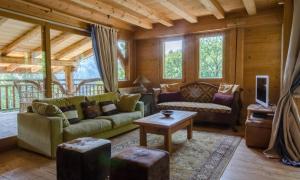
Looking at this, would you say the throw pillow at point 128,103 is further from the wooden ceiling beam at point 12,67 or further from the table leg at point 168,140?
the wooden ceiling beam at point 12,67

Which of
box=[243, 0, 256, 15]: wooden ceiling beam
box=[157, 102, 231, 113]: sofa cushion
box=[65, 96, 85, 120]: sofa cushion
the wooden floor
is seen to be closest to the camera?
the wooden floor

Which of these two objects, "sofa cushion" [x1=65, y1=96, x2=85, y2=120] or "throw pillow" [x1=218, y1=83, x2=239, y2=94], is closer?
"sofa cushion" [x1=65, y1=96, x2=85, y2=120]

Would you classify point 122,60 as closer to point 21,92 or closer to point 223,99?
point 21,92

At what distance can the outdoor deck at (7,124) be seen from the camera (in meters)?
3.59

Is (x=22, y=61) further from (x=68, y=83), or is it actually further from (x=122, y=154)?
(x=122, y=154)

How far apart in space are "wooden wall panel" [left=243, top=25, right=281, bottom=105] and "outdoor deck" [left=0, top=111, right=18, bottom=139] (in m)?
4.96

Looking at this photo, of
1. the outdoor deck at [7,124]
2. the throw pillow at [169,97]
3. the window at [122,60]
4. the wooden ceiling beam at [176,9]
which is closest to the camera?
the outdoor deck at [7,124]

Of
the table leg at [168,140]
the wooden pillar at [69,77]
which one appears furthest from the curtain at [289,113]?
the wooden pillar at [69,77]

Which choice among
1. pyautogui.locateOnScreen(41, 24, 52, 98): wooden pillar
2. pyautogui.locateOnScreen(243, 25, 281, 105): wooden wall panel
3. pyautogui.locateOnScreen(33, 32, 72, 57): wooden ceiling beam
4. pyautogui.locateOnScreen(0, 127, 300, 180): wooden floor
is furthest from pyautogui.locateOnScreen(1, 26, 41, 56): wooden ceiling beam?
pyautogui.locateOnScreen(243, 25, 281, 105): wooden wall panel

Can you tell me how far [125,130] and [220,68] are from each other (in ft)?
9.47

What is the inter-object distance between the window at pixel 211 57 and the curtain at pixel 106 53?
Answer: 7.43 ft

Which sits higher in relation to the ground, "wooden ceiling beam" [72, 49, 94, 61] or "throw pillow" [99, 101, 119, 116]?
"wooden ceiling beam" [72, 49, 94, 61]

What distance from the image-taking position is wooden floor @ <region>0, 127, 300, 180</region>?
2.41m

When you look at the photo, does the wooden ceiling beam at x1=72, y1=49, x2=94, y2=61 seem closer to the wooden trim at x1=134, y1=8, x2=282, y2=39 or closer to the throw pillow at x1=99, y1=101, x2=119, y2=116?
the wooden trim at x1=134, y1=8, x2=282, y2=39
